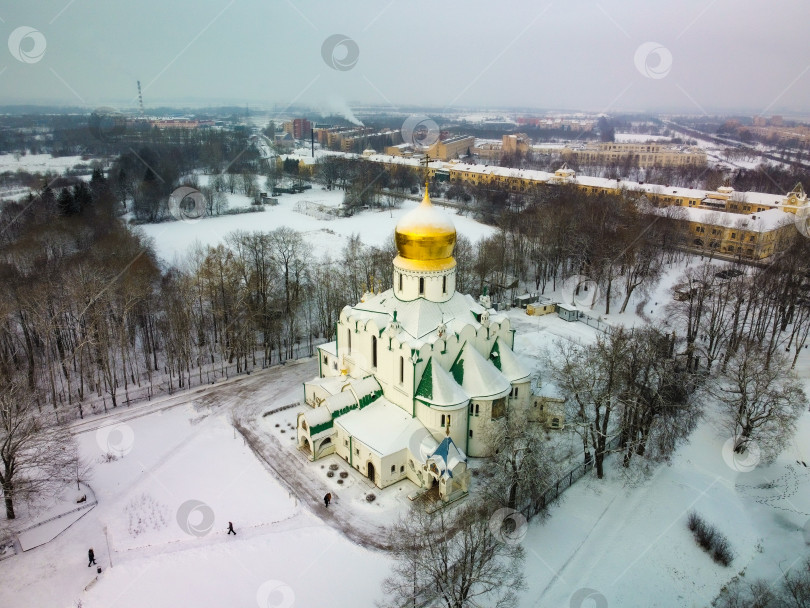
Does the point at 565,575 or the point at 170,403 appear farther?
the point at 170,403

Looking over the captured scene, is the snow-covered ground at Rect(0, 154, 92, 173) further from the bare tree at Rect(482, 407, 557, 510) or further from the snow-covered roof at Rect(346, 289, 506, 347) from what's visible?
the bare tree at Rect(482, 407, 557, 510)

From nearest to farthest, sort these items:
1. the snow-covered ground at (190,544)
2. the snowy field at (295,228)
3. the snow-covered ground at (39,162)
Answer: the snow-covered ground at (190,544) < the snowy field at (295,228) < the snow-covered ground at (39,162)

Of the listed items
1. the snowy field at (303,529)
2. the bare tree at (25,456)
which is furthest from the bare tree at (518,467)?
the bare tree at (25,456)

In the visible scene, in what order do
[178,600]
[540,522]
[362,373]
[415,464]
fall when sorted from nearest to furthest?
[178,600] < [540,522] < [415,464] < [362,373]

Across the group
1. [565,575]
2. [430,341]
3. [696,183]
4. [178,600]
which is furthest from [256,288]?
[696,183]

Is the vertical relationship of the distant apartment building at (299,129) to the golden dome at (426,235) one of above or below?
above

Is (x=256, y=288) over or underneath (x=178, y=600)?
over

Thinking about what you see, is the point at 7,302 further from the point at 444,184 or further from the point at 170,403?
the point at 444,184

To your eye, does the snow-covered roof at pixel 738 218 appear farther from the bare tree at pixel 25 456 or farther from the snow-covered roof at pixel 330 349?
the bare tree at pixel 25 456
